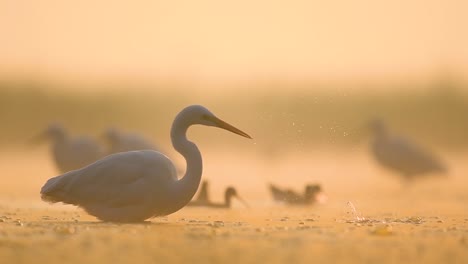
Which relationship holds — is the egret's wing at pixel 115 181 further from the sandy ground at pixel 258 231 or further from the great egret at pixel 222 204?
the great egret at pixel 222 204

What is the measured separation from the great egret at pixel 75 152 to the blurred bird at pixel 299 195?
3.12 meters

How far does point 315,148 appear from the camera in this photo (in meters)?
36.4

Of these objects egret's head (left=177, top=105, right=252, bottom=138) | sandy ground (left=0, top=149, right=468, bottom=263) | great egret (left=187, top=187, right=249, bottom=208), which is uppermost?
egret's head (left=177, top=105, right=252, bottom=138)

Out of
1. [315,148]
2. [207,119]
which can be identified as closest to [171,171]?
[207,119]

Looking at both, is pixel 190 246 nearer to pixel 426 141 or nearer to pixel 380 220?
pixel 380 220

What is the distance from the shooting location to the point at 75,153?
66.5 ft

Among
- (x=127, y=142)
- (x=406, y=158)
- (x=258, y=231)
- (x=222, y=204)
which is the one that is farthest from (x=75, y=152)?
(x=258, y=231)

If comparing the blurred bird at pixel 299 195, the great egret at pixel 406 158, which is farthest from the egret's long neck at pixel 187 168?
the great egret at pixel 406 158

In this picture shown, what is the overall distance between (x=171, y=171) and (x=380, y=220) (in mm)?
2390

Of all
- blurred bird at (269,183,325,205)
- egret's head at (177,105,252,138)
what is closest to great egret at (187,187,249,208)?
blurred bird at (269,183,325,205)

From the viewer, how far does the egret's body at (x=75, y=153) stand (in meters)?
20.0

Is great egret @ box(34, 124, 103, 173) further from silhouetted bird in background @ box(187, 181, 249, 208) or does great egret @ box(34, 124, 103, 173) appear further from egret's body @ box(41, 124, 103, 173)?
silhouetted bird in background @ box(187, 181, 249, 208)

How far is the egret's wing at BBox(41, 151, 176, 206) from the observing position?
12502 millimetres

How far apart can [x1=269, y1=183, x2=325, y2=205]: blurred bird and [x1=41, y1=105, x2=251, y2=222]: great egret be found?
440 cm
